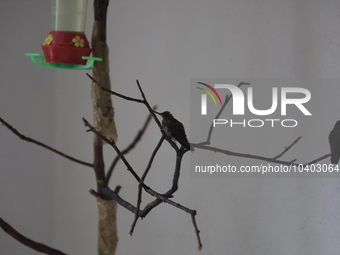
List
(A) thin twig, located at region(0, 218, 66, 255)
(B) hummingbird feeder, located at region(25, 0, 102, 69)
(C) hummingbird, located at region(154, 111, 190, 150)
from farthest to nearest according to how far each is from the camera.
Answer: (B) hummingbird feeder, located at region(25, 0, 102, 69)
(A) thin twig, located at region(0, 218, 66, 255)
(C) hummingbird, located at region(154, 111, 190, 150)

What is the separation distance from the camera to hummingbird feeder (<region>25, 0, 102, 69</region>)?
2.42 feet

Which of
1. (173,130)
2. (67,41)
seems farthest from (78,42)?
(173,130)

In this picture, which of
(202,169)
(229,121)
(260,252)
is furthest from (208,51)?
(260,252)

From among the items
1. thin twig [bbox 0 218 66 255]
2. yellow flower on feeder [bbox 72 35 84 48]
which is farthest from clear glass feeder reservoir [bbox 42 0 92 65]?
thin twig [bbox 0 218 66 255]

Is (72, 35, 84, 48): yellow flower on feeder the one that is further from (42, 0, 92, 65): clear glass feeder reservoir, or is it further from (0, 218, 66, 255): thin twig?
(0, 218, 66, 255): thin twig

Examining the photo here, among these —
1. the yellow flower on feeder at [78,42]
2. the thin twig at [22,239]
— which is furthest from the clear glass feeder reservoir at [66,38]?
the thin twig at [22,239]

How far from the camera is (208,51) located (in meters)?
1.40

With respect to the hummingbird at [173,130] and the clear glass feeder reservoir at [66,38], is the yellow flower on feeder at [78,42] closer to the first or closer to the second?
the clear glass feeder reservoir at [66,38]

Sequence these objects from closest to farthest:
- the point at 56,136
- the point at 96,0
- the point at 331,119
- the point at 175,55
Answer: the point at 96,0
the point at 331,119
the point at 175,55
the point at 56,136

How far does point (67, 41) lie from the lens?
746 millimetres

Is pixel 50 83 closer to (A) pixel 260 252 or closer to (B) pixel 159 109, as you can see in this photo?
(B) pixel 159 109

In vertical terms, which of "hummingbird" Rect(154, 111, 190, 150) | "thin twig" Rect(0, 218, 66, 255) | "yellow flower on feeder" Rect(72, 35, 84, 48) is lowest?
"thin twig" Rect(0, 218, 66, 255)

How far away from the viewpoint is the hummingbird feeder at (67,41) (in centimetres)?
74

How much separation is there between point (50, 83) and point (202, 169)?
30.5 inches
